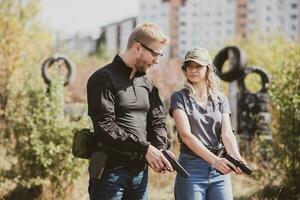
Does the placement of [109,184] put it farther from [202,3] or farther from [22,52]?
[202,3]

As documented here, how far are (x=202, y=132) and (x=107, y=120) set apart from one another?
29.8 inches

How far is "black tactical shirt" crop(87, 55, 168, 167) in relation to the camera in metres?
3.39

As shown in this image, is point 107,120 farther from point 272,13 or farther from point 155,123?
point 272,13

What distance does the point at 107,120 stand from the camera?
3381 millimetres

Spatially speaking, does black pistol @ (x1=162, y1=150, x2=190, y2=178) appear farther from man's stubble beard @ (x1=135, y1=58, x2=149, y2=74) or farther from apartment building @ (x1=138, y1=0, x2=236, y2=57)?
apartment building @ (x1=138, y1=0, x2=236, y2=57)

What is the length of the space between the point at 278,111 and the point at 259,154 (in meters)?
1.72

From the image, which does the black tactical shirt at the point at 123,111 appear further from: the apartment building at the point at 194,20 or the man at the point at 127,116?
the apartment building at the point at 194,20

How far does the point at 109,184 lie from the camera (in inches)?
137

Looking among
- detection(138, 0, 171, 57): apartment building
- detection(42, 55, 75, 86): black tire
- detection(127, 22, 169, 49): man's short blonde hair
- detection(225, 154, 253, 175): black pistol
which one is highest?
detection(138, 0, 171, 57): apartment building

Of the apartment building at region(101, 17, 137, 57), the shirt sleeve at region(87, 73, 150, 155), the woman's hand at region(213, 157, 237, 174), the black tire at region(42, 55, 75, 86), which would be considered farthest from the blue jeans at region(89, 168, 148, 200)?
the apartment building at region(101, 17, 137, 57)

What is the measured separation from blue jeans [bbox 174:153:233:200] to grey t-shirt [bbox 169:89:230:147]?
17cm

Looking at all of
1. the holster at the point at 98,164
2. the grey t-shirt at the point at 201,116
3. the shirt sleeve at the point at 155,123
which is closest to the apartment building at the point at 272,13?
the grey t-shirt at the point at 201,116

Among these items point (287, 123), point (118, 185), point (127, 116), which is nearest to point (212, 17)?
point (287, 123)

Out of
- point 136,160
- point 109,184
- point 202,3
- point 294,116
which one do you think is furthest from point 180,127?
point 202,3
